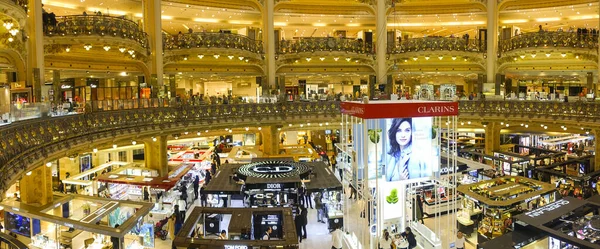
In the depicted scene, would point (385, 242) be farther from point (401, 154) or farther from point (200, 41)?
point (200, 41)

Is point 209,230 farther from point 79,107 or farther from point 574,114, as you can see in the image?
point 574,114

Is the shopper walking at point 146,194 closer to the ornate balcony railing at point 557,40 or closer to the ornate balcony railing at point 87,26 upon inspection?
the ornate balcony railing at point 87,26

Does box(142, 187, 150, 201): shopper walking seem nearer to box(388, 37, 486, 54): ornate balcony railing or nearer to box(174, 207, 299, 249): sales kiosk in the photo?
box(174, 207, 299, 249): sales kiosk

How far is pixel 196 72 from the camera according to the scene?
29766 mm

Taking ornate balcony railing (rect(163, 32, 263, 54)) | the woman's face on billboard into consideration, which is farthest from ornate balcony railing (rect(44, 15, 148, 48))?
the woman's face on billboard

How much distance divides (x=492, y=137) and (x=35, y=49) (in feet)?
88.0

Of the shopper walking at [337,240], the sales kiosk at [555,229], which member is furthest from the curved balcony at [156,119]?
the sales kiosk at [555,229]

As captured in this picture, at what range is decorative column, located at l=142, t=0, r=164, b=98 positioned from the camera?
25.7 m

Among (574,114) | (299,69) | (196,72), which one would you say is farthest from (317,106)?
(574,114)

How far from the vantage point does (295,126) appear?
32094mm

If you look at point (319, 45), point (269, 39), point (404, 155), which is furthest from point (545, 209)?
point (269, 39)

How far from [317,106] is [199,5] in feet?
33.9

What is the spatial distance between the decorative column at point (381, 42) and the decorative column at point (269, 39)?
770 cm

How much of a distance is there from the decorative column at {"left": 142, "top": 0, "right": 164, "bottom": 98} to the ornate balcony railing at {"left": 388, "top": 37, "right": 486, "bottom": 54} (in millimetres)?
16776
